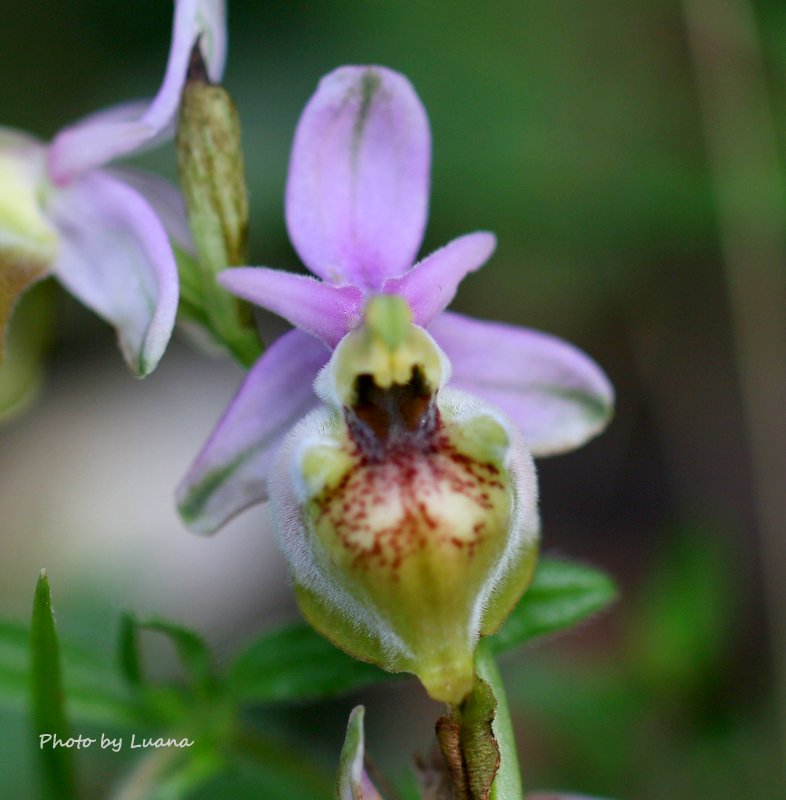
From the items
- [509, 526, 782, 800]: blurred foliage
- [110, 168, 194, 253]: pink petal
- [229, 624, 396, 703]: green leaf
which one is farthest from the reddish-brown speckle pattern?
[509, 526, 782, 800]: blurred foliage

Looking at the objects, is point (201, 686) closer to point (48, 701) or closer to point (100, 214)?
point (48, 701)

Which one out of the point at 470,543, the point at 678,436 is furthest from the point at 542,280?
the point at 470,543

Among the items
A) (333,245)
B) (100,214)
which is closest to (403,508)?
(333,245)

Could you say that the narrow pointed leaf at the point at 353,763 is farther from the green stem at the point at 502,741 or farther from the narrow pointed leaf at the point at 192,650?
the narrow pointed leaf at the point at 192,650

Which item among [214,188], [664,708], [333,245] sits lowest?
[664,708]

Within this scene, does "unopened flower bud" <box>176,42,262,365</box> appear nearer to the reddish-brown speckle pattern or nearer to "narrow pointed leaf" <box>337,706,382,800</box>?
the reddish-brown speckle pattern

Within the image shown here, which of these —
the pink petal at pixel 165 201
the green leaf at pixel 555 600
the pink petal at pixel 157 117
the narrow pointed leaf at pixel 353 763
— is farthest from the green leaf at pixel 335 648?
the pink petal at pixel 157 117
